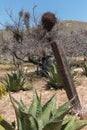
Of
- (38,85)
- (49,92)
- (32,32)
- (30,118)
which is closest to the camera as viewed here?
(30,118)

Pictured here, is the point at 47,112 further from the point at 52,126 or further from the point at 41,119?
the point at 52,126

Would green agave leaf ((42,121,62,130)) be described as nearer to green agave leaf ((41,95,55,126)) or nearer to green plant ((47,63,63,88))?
green agave leaf ((41,95,55,126))

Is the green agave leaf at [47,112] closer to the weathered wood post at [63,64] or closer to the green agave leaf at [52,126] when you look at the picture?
the green agave leaf at [52,126]

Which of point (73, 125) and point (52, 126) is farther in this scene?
point (73, 125)

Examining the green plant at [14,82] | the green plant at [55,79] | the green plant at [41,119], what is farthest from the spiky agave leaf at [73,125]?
the green plant at [14,82]

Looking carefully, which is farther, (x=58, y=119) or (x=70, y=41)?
(x=70, y=41)

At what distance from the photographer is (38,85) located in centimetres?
1312

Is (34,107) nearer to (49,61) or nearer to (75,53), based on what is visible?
(49,61)

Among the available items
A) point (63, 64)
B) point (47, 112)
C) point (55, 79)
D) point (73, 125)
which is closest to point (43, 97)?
point (55, 79)

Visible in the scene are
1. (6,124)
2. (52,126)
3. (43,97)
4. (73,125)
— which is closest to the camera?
(52,126)

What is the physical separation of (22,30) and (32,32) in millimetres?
2887

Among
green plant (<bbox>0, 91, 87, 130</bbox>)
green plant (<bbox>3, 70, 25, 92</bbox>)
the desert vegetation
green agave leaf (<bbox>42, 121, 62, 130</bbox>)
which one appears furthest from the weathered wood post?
green plant (<bbox>3, 70, 25, 92</bbox>)

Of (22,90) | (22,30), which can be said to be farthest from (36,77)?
(22,30)

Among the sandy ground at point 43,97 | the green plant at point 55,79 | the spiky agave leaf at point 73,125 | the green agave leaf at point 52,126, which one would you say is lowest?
the sandy ground at point 43,97
